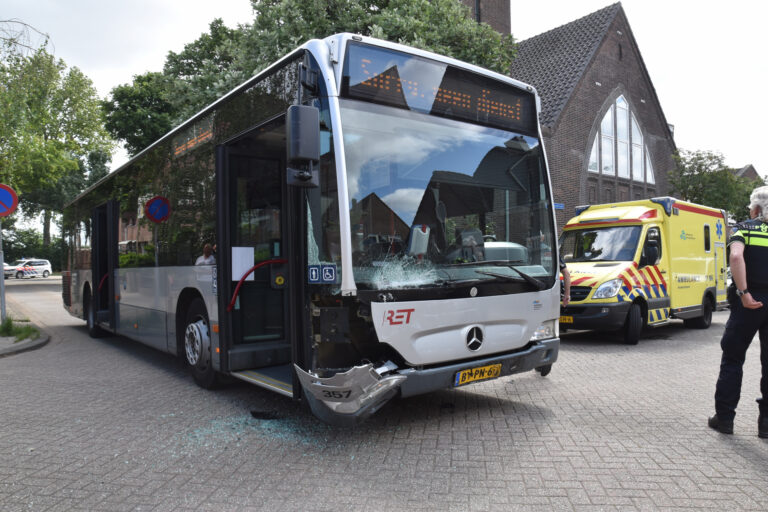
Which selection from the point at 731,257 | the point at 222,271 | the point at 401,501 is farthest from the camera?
the point at 222,271

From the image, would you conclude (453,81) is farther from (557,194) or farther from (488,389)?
(557,194)

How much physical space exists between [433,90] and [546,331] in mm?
2513

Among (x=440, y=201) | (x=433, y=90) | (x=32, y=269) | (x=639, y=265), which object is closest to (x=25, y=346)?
(x=440, y=201)

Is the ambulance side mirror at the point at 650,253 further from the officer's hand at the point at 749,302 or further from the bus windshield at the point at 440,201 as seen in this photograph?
the officer's hand at the point at 749,302

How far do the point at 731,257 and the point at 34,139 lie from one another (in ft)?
78.8

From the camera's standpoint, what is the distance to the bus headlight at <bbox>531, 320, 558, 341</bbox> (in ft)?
17.8

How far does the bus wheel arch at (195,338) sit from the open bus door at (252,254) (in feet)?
1.59

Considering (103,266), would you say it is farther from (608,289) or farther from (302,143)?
(608,289)

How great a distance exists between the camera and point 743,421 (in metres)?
5.08

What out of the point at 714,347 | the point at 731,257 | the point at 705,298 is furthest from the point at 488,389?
the point at 705,298

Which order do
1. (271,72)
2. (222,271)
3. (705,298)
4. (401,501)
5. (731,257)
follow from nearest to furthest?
1. (401,501)
2. (731,257)
3. (271,72)
4. (222,271)
5. (705,298)

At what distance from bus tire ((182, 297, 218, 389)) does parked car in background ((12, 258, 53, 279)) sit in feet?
165

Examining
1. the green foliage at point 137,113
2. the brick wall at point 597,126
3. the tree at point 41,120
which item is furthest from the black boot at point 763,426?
the green foliage at point 137,113

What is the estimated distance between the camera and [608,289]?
9.81 m
